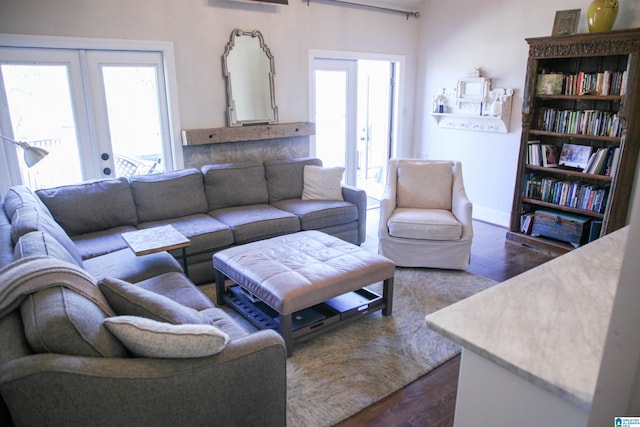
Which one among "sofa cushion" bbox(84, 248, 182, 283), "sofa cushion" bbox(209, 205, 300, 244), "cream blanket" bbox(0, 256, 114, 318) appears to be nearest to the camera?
"cream blanket" bbox(0, 256, 114, 318)

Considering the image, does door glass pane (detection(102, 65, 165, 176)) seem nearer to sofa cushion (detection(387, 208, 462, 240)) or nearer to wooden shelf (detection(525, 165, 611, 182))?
sofa cushion (detection(387, 208, 462, 240))

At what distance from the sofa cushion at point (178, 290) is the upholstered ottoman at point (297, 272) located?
36 centimetres

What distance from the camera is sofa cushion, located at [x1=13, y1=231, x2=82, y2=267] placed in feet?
6.19

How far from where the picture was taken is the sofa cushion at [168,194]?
367 cm

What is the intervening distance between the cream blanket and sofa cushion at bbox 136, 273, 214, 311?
2.08 ft

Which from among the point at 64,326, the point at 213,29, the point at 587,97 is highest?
the point at 213,29

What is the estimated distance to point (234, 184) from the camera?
412cm

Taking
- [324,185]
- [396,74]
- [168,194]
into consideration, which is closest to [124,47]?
[168,194]

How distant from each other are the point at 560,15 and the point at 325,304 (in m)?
3.61

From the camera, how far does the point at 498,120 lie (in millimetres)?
4883

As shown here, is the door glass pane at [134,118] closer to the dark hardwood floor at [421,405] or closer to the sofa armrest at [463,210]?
the sofa armrest at [463,210]

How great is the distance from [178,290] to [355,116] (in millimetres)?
3761

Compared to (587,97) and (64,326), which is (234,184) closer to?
(64,326)

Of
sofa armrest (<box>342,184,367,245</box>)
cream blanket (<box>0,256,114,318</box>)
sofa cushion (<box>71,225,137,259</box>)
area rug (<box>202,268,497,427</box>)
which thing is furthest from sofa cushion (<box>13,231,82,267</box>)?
sofa armrest (<box>342,184,367,245</box>)
